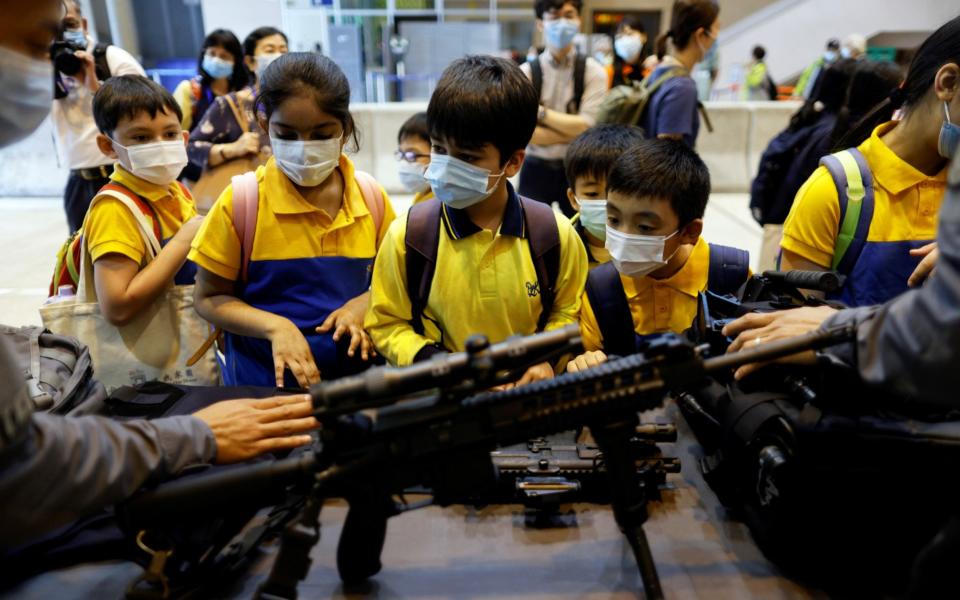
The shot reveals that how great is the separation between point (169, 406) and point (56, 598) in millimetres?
496

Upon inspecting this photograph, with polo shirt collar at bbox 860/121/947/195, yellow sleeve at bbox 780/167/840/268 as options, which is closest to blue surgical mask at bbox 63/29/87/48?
yellow sleeve at bbox 780/167/840/268

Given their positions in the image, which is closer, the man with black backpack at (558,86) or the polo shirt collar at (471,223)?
the polo shirt collar at (471,223)

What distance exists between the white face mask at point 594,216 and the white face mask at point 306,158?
38.4 inches

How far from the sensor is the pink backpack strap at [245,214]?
1.86 m

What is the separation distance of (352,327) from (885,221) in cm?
163

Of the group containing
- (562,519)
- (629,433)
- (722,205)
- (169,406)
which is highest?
(629,433)

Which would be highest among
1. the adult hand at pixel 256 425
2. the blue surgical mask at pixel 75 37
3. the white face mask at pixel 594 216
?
the blue surgical mask at pixel 75 37

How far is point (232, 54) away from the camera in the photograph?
13.3 ft

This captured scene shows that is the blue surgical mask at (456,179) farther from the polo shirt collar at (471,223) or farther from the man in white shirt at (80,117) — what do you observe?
the man in white shirt at (80,117)

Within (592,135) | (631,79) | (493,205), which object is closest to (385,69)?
(631,79)

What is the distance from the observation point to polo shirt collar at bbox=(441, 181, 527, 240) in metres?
1.72

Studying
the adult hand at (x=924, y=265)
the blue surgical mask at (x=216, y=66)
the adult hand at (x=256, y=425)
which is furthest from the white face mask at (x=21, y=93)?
the blue surgical mask at (x=216, y=66)

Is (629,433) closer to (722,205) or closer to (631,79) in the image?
(631,79)

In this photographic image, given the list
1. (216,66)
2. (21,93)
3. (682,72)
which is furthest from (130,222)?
(682,72)
